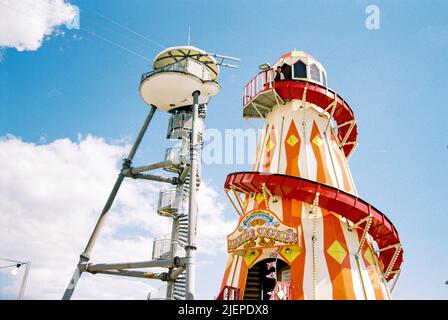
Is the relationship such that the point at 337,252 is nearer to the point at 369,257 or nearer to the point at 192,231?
the point at 369,257

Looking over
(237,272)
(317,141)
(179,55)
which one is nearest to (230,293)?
(237,272)

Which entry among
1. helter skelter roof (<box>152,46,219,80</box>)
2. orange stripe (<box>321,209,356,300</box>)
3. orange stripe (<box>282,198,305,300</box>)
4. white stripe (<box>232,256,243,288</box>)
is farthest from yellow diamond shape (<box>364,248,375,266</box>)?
helter skelter roof (<box>152,46,219,80</box>)

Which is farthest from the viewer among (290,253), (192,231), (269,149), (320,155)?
(269,149)

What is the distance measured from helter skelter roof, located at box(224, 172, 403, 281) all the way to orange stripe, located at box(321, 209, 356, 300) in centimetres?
61

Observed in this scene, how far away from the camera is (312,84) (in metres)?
25.4

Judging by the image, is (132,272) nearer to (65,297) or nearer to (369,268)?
(65,297)

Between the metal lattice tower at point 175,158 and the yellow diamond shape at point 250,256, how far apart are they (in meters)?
3.41

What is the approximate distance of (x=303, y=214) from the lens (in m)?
20.8

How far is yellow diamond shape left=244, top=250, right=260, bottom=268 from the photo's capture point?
20.6 meters

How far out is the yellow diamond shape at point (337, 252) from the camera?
64.2 feet

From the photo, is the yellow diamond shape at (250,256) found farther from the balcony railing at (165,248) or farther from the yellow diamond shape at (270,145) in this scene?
the yellow diamond shape at (270,145)

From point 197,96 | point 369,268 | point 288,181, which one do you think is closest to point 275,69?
point 197,96

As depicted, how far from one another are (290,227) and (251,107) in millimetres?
11098

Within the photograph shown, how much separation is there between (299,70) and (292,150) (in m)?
6.67
